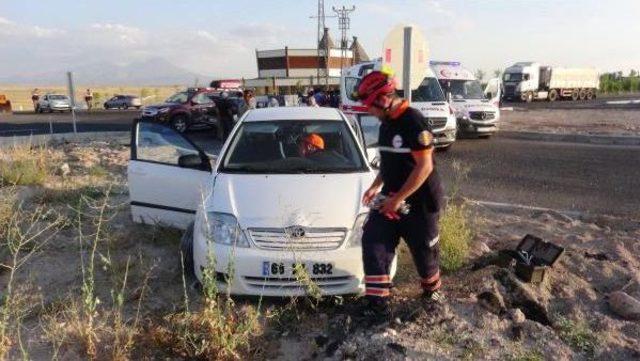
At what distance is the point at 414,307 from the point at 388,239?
572 millimetres

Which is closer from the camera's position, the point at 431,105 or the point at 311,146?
the point at 311,146

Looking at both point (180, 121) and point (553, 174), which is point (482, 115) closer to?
point (553, 174)

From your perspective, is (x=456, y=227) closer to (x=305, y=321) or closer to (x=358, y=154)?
(x=358, y=154)

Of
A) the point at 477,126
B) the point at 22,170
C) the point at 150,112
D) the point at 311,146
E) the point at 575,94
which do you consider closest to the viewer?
the point at 311,146

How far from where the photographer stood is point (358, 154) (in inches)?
197

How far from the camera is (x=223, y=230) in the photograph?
397 cm

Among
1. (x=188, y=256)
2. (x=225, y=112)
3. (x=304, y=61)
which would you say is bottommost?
(x=188, y=256)

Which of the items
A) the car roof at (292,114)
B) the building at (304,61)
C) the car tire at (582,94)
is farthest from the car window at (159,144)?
the car tire at (582,94)

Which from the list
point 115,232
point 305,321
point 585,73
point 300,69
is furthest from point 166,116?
point 585,73

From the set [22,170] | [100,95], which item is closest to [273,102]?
[22,170]

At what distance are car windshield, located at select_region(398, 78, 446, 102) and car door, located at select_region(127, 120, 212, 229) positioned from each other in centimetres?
987

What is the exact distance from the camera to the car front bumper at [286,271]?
3.79 m

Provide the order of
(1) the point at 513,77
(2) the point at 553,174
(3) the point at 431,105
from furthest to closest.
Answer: (1) the point at 513,77, (3) the point at 431,105, (2) the point at 553,174

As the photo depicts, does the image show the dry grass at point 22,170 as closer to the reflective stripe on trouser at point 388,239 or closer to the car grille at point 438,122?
the reflective stripe on trouser at point 388,239
